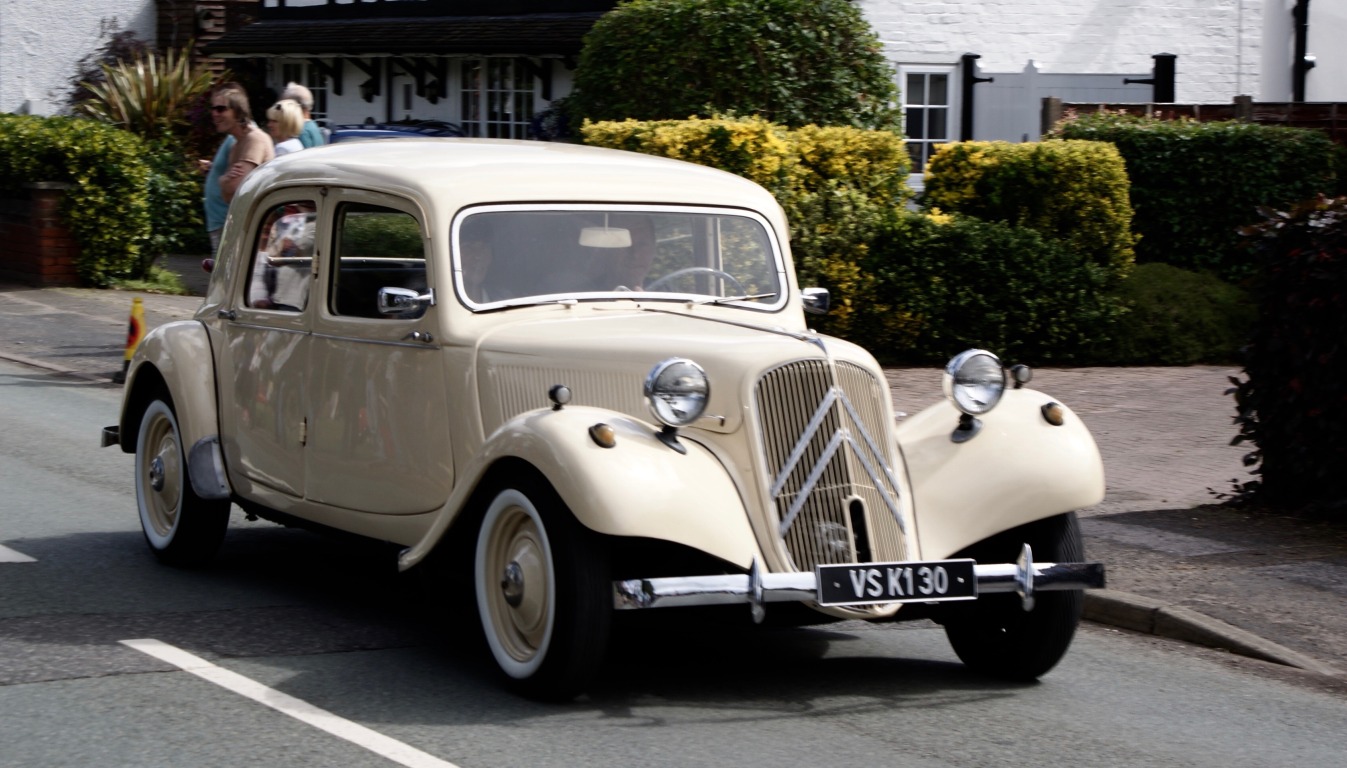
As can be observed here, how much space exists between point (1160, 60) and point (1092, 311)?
8520 millimetres

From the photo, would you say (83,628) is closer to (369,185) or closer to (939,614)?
(369,185)

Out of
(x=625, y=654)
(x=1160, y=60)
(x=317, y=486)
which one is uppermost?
Result: (x=1160, y=60)

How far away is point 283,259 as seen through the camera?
7340mm

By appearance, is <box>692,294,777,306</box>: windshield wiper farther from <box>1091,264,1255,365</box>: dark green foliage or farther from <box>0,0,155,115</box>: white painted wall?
<box>0,0,155,115</box>: white painted wall

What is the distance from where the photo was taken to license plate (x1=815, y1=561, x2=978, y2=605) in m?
5.34

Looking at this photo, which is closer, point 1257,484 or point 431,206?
point 431,206

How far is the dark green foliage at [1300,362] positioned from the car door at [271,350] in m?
4.74

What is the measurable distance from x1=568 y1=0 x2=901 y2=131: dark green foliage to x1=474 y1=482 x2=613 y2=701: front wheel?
11007mm

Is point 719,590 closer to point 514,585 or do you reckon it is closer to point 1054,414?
point 514,585

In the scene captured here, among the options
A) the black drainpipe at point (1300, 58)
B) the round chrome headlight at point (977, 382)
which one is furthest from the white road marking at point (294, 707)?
the black drainpipe at point (1300, 58)

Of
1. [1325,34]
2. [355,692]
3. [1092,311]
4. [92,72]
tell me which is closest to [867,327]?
[1092,311]

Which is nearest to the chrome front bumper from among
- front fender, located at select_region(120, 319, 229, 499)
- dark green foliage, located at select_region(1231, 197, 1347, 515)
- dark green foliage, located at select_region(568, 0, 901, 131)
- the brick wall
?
front fender, located at select_region(120, 319, 229, 499)

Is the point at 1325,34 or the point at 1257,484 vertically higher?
the point at 1325,34

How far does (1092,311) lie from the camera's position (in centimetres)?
1523
